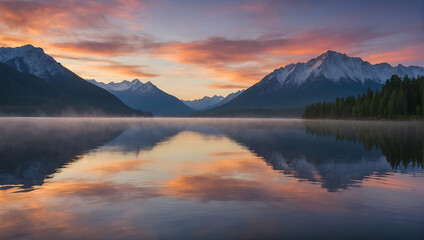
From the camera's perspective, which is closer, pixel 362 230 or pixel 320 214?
pixel 362 230

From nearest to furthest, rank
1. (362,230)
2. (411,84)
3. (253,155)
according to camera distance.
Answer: (362,230) < (253,155) < (411,84)

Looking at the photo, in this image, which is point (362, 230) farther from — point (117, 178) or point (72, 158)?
point (72, 158)

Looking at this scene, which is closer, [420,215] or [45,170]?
[420,215]

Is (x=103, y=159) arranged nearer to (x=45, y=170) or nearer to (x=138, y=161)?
(x=138, y=161)

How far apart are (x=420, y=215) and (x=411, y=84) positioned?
189 meters

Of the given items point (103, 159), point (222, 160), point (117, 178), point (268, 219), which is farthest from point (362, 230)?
point (103, 159)

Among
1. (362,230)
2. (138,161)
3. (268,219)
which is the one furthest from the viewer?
(138,161)

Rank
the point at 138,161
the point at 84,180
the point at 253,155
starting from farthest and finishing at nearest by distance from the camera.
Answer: the point at 253,155
the point at 138,161
the point at 84,180

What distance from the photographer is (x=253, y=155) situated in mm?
38656

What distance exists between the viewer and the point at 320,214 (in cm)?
1521

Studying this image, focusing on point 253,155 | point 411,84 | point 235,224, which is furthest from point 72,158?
point 411,84

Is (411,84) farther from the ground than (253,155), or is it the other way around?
(411,84)

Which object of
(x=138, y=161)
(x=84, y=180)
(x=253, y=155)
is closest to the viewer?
(x=84, y=180)

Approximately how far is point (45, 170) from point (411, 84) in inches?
7608
